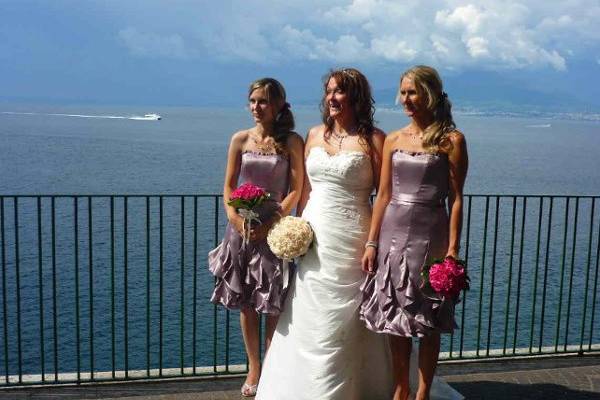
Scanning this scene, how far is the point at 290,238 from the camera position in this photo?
445 centimetres

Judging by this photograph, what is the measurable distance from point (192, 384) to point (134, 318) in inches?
Answer: 422

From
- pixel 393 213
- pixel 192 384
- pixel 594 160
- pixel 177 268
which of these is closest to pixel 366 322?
pixel 393 213

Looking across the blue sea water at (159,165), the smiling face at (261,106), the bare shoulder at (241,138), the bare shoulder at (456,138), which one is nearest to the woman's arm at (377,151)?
the bare shoulder at (456,138)

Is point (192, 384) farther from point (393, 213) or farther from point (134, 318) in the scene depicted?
point (134, 318)

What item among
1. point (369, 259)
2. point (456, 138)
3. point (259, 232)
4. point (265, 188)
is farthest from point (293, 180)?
point (456, 138)

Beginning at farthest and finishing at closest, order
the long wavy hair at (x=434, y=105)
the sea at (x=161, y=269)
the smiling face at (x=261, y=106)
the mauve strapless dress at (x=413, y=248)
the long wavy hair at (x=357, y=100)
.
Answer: the sea at (x=161, y=269) → the smiling face at (x=261, y=106) → the long wavy hair at (x=357, y=100) → the mauve strapless dress at (x=413, y=248) → the long wavy hair at (x=434, y=105)

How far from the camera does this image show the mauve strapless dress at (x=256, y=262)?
4734 mm

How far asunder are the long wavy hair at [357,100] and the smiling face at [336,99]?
0.02m

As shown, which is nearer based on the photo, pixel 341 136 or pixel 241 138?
pixel 341 136

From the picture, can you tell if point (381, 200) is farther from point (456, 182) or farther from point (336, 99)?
point (336, 99)

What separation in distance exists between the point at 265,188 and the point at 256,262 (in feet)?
1.66

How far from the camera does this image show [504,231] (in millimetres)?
22609

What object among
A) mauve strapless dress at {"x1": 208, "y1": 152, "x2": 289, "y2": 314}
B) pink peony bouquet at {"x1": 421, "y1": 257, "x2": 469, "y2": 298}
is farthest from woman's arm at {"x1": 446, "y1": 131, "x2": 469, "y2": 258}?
mauve strapless dress at {"x1": 208, "y1": 152, "x2": 289, "y2": 314}

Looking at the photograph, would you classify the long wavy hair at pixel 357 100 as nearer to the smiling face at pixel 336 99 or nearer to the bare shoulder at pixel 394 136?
the smiling face at pixel 336 99
